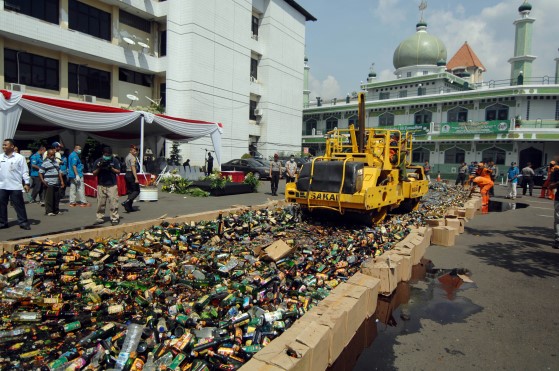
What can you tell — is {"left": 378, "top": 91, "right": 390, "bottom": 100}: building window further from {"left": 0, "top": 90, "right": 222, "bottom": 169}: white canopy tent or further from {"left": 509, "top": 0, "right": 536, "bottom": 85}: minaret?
{"left": 0, "top": 90, "right": 222, "bottom": 169}: white canopy tent

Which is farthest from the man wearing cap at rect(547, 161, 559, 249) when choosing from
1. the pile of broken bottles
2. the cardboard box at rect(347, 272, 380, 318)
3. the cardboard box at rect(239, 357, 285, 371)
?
the cardboard box at rect(239, 357, 285, 371)

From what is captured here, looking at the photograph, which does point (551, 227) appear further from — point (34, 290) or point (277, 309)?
point (34, 290)

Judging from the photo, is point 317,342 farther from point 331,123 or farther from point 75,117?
point 331,123

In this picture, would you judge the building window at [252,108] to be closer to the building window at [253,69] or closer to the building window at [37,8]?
the building window at [253,69]

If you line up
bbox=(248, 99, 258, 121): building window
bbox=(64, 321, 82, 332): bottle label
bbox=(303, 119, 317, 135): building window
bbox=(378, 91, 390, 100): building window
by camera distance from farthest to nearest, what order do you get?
bbox=(303, 119, 317, 135): building window
bbox=(378, 91, 390, 100): building window
bbox=(248, 99, 258, 121): building window
bbox=(64, 321, 82, 332): bottle label

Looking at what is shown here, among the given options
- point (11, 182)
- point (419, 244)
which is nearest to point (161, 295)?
point (419, 244)

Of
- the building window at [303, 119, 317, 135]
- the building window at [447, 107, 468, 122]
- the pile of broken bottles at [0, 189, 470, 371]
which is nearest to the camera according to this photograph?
the pile of broken bottles at [0, 189, 470, 371]

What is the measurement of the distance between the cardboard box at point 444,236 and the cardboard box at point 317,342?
19.3 feet

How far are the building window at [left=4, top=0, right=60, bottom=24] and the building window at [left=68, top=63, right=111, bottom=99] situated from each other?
105 inches

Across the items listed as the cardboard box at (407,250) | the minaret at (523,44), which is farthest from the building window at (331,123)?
the cardboard box at (407,250)

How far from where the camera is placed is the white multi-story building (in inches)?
764

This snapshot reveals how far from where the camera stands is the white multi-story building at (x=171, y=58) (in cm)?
1941

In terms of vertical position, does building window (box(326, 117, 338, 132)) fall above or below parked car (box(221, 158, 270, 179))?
above

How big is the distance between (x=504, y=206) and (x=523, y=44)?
29.7 m
